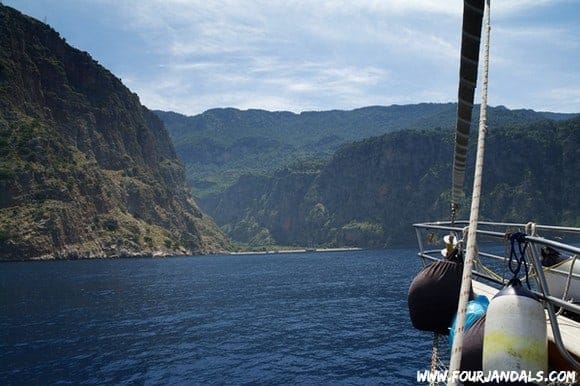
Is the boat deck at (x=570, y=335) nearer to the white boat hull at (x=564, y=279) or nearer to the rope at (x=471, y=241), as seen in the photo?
the white boat hull at (x=564, y=279)

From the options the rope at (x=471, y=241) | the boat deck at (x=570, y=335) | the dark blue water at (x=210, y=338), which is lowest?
the dark blue water at (x=210, y=338)

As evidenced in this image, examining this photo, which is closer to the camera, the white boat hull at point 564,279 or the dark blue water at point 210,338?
the white boat hull at point 564,279

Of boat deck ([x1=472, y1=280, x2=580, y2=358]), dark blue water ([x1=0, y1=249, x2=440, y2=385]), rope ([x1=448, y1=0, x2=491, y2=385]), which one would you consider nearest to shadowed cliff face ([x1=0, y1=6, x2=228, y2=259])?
dark blue water ([x1=0, y1=249, x2=440, y2=385])

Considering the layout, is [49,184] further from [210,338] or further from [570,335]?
[570,335]

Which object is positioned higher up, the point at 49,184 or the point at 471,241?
the point at 471,241

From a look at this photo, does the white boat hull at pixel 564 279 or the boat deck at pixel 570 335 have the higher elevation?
the white boat hull at pixel 564 279

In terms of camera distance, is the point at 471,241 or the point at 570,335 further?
the point at 570,335

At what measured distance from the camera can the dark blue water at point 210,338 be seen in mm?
23766

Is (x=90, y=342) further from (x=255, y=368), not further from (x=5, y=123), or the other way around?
(x=5, y=123)

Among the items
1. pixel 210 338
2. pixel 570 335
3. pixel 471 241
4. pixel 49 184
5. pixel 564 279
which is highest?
pixel 471 241

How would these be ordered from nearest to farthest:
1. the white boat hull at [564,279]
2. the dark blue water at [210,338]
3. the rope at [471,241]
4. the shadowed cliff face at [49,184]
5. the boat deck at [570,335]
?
the rope at [471,241] < the boat deck at [570,335] < the white boat hull at [564,279] < the dark blue water at [210,338] < the shadowed cliff face at [49,184]

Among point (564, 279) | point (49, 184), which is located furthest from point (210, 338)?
point (49, 184)

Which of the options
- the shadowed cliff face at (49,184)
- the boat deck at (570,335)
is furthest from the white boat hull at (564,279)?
the shadowed cliff face at (49,184)

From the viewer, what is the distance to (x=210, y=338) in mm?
33219
